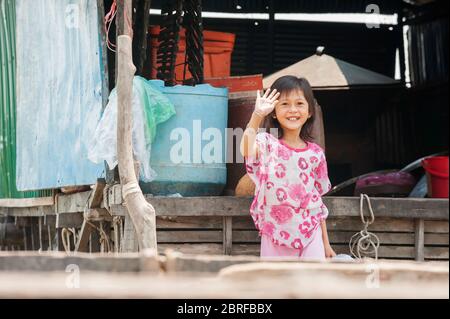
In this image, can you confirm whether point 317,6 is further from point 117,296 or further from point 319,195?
point 117,296

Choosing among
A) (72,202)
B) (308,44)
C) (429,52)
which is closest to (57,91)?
(72,202)

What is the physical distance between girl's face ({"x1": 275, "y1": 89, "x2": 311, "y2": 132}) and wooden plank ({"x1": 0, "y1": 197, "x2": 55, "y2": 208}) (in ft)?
11.1

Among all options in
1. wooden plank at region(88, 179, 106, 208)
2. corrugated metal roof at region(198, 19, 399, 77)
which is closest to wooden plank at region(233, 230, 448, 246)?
wooden plank at region(88, 179, 106, 208)

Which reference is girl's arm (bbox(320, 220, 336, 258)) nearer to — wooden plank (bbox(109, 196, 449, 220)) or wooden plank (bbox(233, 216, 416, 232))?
wooden plank (bbox(109, 196, 449, 220))

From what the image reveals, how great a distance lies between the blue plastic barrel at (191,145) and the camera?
6598 mm

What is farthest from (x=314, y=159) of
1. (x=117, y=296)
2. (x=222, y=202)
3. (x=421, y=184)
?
(x=117, y=296)

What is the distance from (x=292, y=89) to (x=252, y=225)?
1.01 metres

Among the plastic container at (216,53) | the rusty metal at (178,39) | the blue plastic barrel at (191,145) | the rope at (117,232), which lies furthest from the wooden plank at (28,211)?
the blue plastic barrel at (191,145)

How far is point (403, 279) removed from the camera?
2643 mm

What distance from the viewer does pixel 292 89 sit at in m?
5.65

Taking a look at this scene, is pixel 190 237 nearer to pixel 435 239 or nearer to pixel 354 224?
pixel 354 224

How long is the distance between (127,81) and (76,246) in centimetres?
242

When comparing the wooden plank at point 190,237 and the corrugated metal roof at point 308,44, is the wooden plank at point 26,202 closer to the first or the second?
the wooden plank at point 190,237

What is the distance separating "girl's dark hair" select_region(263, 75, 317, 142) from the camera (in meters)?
5.65
